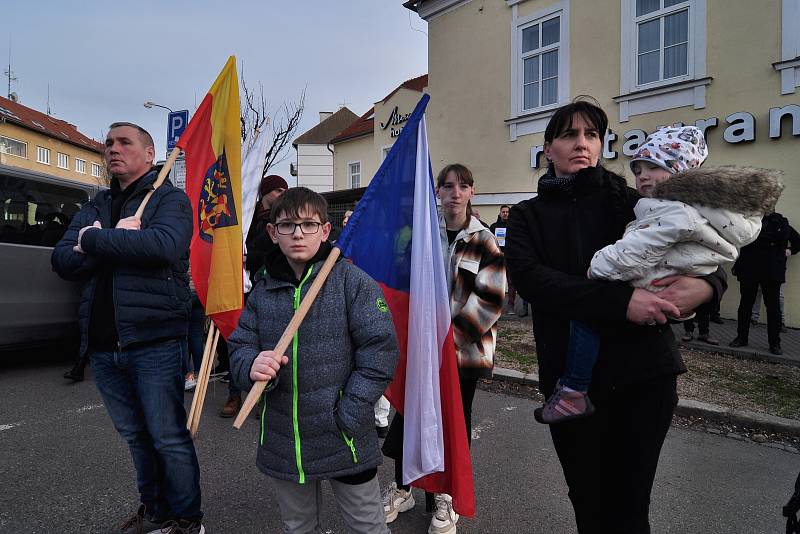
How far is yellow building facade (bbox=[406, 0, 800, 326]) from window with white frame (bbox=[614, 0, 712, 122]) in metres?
0.02

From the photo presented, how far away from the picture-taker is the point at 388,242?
233 centimetres

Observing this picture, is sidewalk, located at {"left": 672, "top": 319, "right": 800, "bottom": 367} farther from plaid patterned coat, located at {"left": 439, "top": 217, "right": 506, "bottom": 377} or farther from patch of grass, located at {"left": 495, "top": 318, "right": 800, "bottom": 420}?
plaid patterned coat, located at {"left": 439, "top": 217, "right": 506, "bottom": 377}

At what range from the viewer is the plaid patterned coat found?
104 inches

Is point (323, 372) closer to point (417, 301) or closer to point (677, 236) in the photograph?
point (417, 301)

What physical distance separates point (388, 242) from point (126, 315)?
1.22m

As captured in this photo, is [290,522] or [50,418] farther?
[50,418]

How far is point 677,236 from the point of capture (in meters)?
1.46

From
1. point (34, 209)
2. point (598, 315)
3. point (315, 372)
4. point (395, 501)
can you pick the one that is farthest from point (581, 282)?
point (34, 209)

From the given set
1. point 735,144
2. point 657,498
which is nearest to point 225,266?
point 657,498

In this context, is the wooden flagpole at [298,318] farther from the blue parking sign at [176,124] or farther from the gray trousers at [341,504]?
the blue parking sign at [176,124]

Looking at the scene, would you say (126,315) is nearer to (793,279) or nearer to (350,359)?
(350,359)

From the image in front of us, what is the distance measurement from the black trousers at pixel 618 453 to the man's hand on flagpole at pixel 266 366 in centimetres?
97

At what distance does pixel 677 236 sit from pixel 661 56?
9485 millimetres

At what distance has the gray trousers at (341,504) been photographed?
74.0 inches
